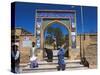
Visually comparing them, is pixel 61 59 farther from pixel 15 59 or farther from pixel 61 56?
pixel 15 59

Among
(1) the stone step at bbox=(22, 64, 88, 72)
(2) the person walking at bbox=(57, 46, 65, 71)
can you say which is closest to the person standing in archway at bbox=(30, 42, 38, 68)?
(1) the stone step at bbox=(22, 64, 88, 72)

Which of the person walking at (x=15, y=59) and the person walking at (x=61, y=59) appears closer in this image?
the person walking at (x=15, y=59)

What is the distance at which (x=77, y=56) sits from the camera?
2.14 m

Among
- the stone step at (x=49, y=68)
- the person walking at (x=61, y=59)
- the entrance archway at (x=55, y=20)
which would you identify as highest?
the entrance archway at (x=55, y=20)

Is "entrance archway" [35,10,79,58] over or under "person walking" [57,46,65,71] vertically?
over

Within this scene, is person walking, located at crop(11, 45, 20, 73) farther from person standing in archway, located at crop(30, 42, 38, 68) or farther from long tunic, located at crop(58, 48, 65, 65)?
long tunic, located at crop(58, 48, 65, 65)

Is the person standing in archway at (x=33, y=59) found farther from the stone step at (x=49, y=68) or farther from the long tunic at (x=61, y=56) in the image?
the long tunic at (x=61, y=56)

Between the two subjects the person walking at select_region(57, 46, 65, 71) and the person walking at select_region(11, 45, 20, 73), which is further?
the person walking at select_region(57, 46, 65, 71)

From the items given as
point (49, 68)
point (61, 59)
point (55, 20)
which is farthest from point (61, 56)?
point (55, 20)

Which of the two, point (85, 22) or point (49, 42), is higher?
point (85, 22)

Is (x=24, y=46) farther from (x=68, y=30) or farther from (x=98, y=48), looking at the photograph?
(x=98, y=48)

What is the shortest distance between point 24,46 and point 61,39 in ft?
0.94

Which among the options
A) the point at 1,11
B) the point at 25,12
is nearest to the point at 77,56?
the point at 25,12

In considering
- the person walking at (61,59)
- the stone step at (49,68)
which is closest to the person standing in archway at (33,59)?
the stone step at (49,68)
